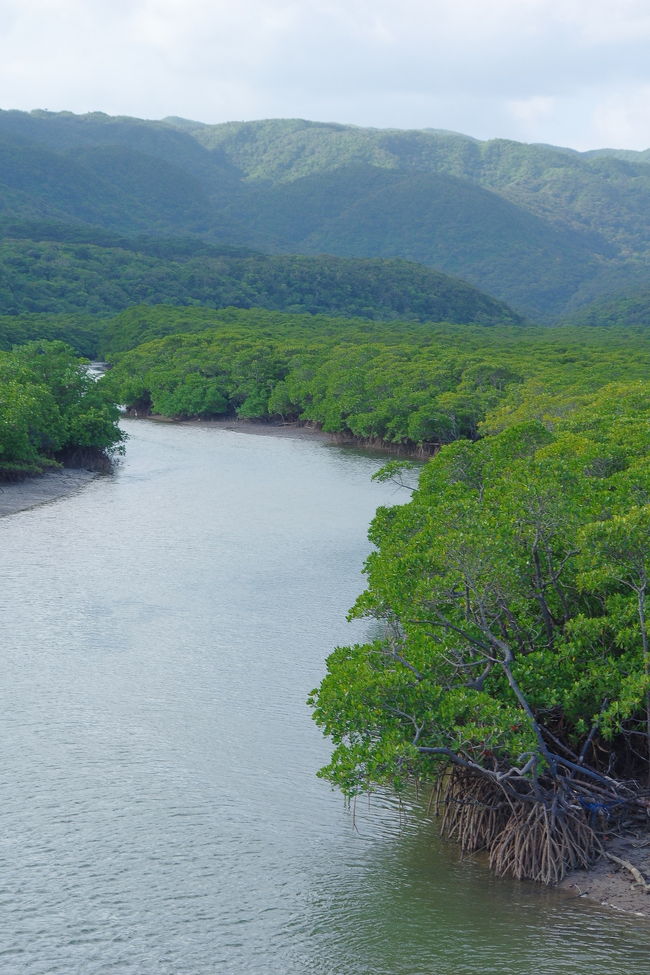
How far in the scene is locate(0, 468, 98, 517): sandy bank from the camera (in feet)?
165

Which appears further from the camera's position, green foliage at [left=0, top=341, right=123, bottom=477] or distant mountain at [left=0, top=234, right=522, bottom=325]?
distant mountain at [left=0, top=234, right=522, bottom=325]

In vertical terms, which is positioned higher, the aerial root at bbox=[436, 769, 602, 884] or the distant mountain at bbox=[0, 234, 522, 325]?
the distant mountain at bbox=[0, 234, 522, 325]

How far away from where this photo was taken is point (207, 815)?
69.7ft

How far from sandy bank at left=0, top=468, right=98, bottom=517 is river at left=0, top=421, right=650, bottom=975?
9.83m

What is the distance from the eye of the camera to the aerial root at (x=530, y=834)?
1753cm

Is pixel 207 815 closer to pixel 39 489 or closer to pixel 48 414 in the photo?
pixel 39 489

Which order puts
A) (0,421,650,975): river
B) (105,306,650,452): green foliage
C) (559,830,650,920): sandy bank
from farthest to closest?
1. (105,306,650,452): green foliage
2. (559,830,650,920): sandy bank
3. (0,421,650,975): river

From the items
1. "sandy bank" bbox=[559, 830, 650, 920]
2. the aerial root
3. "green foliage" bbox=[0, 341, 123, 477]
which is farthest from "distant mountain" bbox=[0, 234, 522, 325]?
"sandy bank" bbox=[559, 830, 650, 920]

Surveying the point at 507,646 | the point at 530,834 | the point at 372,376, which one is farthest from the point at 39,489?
the point at 530,834

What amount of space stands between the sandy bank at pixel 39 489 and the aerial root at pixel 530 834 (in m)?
33.9

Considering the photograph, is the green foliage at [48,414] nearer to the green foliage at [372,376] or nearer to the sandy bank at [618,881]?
the green foliage at [372,376]

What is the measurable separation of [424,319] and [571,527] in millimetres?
158148

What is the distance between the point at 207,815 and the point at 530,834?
656 cm

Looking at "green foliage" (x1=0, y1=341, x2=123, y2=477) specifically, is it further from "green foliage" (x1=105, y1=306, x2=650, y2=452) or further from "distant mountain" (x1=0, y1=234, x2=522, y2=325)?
"distant mountain" (x1=0, y1=234, x2=522, y2=325)
